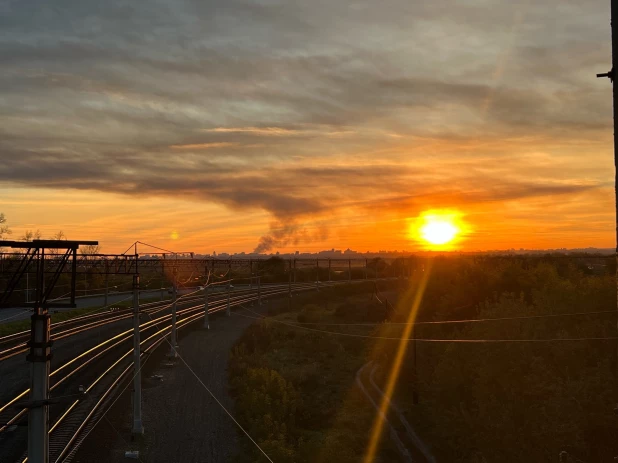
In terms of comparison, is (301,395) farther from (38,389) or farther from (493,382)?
(38,389)

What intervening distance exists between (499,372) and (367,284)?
79993 mm

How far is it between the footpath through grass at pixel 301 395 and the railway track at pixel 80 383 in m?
5.85

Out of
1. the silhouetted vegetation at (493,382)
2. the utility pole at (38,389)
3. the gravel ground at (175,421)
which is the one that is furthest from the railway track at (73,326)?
the utility pole at (38,389)

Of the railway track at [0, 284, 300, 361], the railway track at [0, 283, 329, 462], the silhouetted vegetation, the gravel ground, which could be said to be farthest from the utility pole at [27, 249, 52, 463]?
the railway track at [0, 284, 300, 361]

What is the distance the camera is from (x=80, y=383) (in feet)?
93.3

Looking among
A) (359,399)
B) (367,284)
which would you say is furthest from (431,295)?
(367,284)

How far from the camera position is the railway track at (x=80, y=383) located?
20156 millimetres

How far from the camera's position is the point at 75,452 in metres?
19.8

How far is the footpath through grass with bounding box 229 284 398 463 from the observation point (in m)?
22.5

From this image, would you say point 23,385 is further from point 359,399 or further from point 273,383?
point 359,399

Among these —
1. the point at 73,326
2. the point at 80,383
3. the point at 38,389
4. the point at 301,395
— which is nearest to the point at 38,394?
the point at 38,389

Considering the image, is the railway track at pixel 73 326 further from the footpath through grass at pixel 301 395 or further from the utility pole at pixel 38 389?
the utility pole at pixel 38 389

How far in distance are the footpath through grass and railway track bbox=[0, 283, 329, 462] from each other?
585cm

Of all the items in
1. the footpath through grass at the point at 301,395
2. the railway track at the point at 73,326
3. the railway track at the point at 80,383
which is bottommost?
the footpath through grass at the point at 301,395
